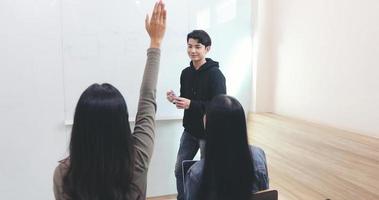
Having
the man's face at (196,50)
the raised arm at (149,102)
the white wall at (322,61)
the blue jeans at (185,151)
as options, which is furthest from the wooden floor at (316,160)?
the raised arm at (149,102)

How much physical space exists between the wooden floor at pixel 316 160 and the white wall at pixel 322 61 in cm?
15

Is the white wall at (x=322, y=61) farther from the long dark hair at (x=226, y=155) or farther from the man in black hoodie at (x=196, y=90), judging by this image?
the long dark hair at (x=226, y=155)

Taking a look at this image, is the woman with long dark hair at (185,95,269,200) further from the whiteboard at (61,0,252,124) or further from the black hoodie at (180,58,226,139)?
the whiteboard at (61,0,252,124)

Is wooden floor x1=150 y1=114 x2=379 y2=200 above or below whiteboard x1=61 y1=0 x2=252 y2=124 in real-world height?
below

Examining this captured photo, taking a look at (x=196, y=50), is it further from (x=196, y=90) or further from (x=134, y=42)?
(x=134, y=42)

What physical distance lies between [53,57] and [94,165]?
2016mm

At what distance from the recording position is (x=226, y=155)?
111 cm

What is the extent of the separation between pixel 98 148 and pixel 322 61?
2.15m

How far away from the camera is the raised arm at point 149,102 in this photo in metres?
1.09

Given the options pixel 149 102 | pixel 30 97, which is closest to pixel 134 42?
pixel 30 97

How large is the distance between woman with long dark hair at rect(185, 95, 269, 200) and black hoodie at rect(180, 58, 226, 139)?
52.9 inches

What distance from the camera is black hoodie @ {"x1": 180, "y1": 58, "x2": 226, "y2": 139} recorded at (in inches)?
98.6

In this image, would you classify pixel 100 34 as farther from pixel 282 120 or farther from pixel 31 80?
pixel 282 120

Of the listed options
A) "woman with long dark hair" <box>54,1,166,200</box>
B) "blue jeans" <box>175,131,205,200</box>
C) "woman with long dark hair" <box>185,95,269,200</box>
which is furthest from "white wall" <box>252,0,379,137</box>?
"woman with long dark hair" <box>54,1,166,200</box>
